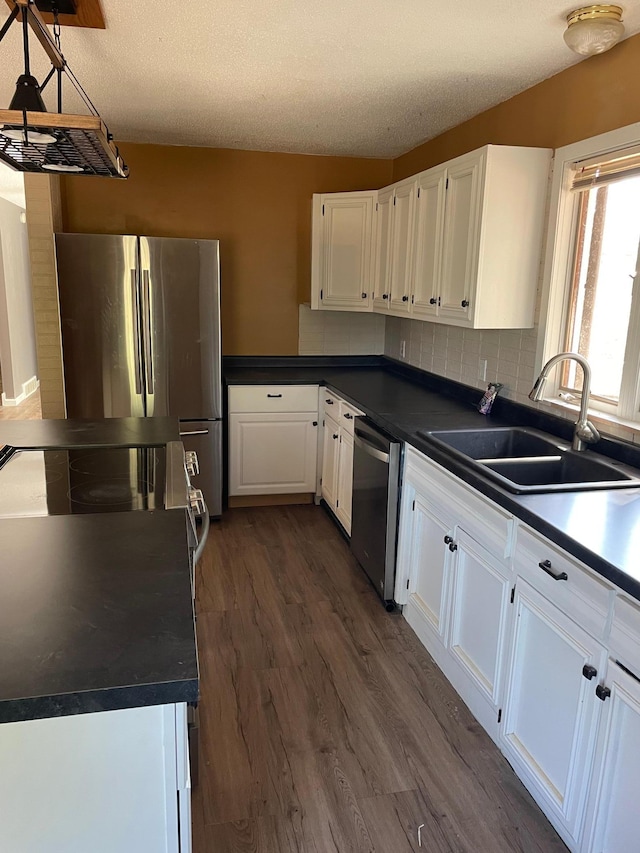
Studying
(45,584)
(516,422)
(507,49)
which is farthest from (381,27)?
(45,584)

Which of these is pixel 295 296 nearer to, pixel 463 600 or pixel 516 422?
pixel 516 422

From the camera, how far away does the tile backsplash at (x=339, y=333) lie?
15.5 feet

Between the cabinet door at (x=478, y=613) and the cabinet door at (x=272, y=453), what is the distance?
2.03 meters

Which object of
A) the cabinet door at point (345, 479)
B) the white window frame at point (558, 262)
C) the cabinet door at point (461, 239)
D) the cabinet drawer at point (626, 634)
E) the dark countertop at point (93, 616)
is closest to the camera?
the dark countertop at point (93, 616)

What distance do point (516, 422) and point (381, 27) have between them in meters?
1.71

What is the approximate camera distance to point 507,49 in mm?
2420

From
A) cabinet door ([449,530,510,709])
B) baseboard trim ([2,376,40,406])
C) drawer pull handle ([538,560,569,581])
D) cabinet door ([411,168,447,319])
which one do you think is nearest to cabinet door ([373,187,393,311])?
cabinet door ([411,168,447,319])

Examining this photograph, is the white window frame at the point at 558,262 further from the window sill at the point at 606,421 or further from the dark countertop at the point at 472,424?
the dark countertop at the point at 472,424

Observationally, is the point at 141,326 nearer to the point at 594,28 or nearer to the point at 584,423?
the point at 584,423

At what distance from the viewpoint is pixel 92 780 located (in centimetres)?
102

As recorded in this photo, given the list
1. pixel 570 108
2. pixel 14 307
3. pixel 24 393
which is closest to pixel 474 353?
Result: pixel 570 108

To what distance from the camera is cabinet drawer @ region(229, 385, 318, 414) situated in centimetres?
412

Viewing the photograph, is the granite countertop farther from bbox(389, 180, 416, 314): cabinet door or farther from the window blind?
bbox(389, 180, 416, 314): cabinet door

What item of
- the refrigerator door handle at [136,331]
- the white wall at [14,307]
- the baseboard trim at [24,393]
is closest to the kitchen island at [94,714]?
the refrigerator door handle at [136,331]
